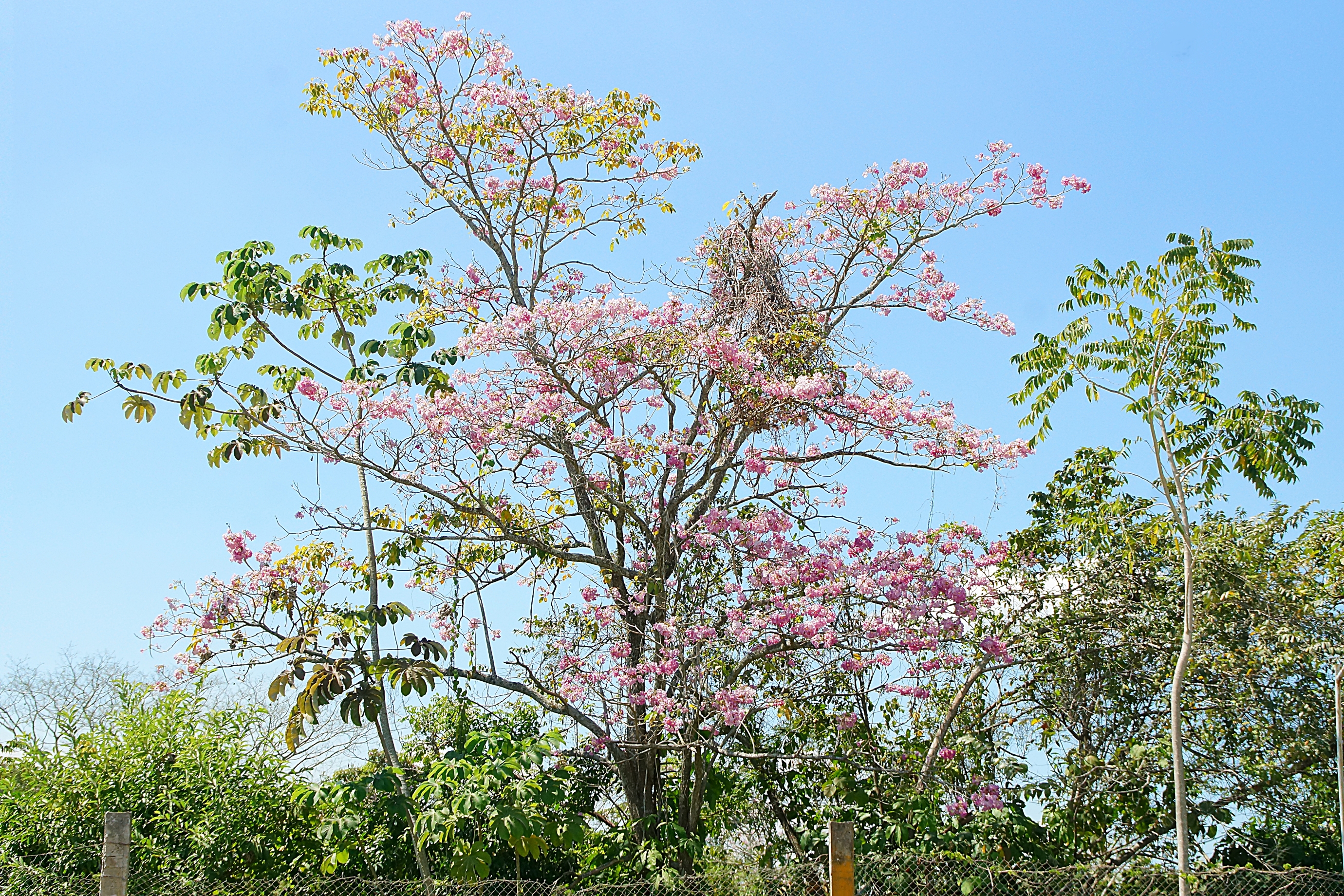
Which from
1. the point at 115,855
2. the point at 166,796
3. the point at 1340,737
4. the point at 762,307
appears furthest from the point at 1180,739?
the point at 166,796

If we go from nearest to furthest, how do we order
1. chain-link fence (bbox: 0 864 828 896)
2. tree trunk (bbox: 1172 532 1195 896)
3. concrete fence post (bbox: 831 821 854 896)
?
concrete fence post (bbox: 831 821 854 896), tree trunk (bbox: 1172 532 1195 896), chain-link fence (bbox: 0 864 828 896)

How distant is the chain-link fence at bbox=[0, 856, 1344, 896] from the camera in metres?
6.52

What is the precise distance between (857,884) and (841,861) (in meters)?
1.73

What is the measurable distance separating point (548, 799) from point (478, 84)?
5286 millimetres

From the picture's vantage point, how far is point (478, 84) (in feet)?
28.2

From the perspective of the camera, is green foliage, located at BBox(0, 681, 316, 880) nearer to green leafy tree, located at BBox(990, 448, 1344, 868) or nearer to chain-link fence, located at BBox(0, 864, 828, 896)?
chain-link fence, located at BBox(0, 864, 828, 896)

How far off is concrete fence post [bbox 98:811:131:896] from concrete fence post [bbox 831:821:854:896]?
343 cm

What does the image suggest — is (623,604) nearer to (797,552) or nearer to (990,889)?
(797,552)

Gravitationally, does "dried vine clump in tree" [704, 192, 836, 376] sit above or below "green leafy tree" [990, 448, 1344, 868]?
above

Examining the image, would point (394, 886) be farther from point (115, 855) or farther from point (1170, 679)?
point (1170, 679)

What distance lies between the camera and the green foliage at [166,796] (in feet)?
21.8

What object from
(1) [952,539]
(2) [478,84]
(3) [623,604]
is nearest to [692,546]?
(3) [623,604]

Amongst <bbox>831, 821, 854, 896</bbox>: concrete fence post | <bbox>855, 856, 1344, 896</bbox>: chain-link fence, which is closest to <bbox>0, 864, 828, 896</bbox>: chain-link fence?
<bbox>855, 856, 1344, 896</bbox>: chain-link fence

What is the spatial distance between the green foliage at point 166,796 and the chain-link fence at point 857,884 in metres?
0.12
